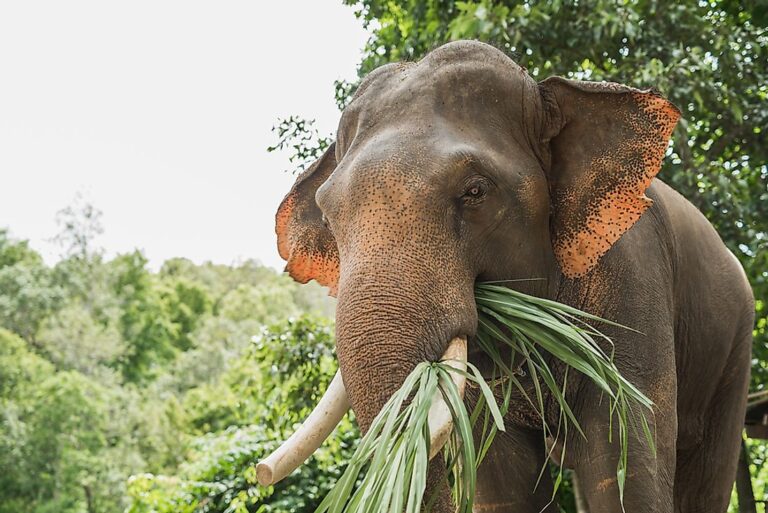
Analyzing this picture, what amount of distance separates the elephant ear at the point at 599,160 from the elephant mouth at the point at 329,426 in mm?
712

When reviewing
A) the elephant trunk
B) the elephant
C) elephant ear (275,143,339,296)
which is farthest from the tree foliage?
the elephant trunk

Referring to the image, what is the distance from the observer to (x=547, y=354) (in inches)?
131

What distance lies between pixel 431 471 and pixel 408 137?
895 millimetres

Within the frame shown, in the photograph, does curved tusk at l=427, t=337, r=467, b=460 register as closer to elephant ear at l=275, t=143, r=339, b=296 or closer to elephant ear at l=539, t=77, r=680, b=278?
elephant ear at l=539, t=77, r=680, b=278

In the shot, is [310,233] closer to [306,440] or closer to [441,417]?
[306,440]

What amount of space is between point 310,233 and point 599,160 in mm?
1003

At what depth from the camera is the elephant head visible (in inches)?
102

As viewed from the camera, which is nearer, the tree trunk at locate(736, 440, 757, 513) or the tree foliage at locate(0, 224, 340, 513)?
the tree trunk at locate(736, 440, 757, 513)

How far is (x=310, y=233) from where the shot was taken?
146 inches

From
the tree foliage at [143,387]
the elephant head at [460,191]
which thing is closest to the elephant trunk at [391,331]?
the elephant head at [460,191]

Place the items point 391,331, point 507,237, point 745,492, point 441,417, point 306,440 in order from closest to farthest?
point 441,417
point 391,331
point 306,440
point 507,237
point 745,492

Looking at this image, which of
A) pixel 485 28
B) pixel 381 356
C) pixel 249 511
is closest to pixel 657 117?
pixel 381 356

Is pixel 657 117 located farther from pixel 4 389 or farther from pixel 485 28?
pixel 4 389

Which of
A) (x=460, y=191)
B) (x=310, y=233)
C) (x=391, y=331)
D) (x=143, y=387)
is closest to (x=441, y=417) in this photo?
(x=391, y=331)
